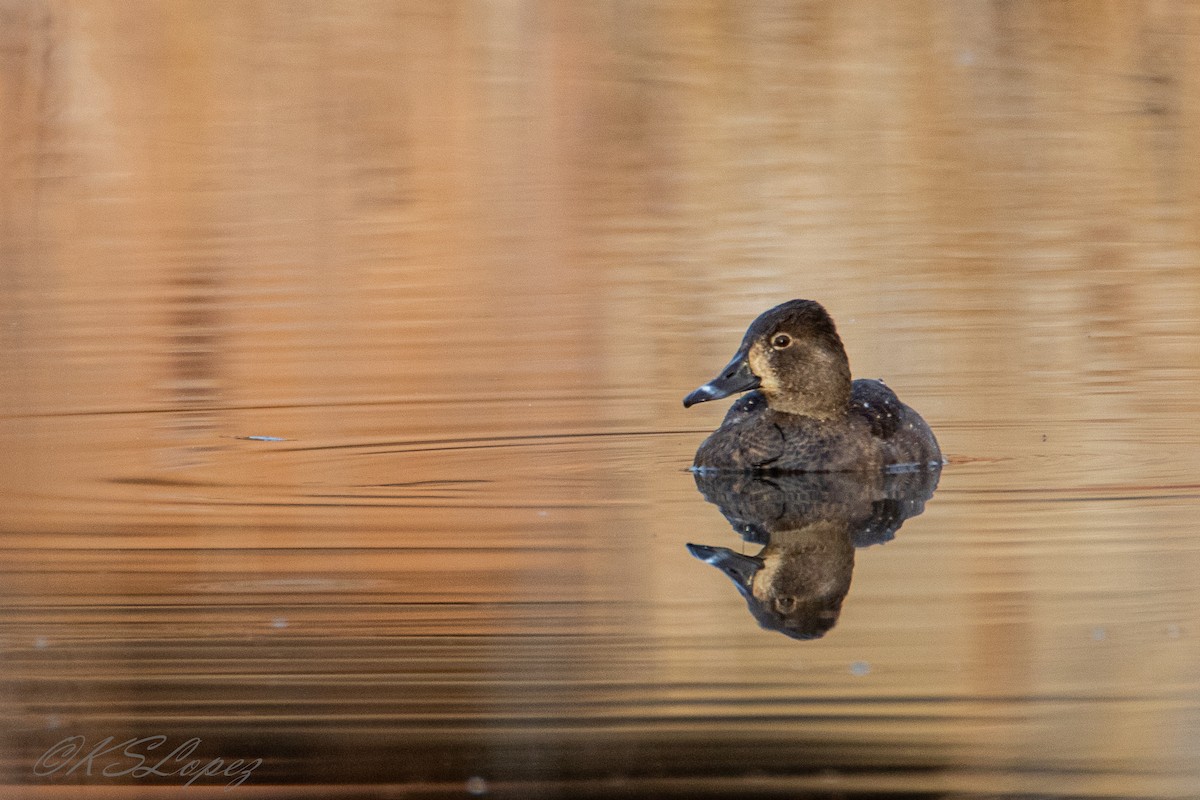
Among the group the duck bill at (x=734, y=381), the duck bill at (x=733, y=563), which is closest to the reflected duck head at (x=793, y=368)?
the duck bill at (x=734, y=381)

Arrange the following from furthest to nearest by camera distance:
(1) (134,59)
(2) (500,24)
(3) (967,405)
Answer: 1. (2) (500,24)
2. (1) (134,59)
3. (3) (967,405)

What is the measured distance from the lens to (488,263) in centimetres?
1371

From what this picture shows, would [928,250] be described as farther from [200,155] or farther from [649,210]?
[200,155]

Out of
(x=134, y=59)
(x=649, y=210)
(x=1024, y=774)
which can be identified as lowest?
(x=1024, y=774)

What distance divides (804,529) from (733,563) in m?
0.61

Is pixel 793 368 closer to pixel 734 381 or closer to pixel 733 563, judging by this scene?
pixel 734 381

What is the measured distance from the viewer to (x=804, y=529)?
665cm

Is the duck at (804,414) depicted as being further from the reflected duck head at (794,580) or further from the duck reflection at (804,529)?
the reflected duck head at (794,580)

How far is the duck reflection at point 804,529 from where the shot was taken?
559cm

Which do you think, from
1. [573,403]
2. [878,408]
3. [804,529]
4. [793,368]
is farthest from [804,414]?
[573,403]

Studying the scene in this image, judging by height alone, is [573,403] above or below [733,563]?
above

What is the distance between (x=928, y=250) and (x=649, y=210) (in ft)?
9.38

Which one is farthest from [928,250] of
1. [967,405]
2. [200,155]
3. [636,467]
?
[200,155]

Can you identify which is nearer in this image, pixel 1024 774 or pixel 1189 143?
pixel 1024 774
